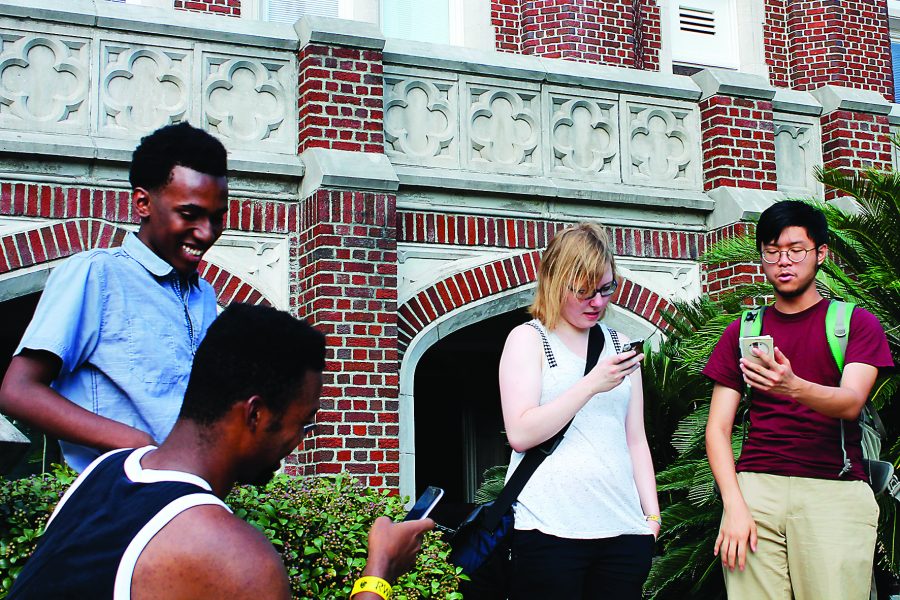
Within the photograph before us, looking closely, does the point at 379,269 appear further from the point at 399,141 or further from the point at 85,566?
the point at 85,566

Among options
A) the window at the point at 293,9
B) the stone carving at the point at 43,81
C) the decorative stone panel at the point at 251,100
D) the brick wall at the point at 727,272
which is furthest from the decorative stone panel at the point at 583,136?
the stone carving at the point at 43,81

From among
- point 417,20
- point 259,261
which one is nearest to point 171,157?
point 259,261

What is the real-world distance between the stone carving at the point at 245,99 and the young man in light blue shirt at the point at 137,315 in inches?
213

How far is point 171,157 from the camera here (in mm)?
3051

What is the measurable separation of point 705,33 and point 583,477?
10520 millimetres

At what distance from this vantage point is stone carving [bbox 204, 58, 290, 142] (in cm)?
843

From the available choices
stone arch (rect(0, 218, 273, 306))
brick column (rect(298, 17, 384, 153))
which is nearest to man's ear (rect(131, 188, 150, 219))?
stone arch (rect(0, 218, 273, 306))

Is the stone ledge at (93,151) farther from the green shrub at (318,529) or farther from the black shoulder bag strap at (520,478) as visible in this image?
the black shoulder bag strap at (520,478)

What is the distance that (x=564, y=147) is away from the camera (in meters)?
9.47

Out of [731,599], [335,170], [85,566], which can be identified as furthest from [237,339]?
[335,170]

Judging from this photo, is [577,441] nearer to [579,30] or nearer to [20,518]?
[20,518]

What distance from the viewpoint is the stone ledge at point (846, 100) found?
10570 millimetres

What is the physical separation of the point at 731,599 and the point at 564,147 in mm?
5718

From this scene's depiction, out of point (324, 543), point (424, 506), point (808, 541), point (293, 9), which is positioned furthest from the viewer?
point (293, 9)
